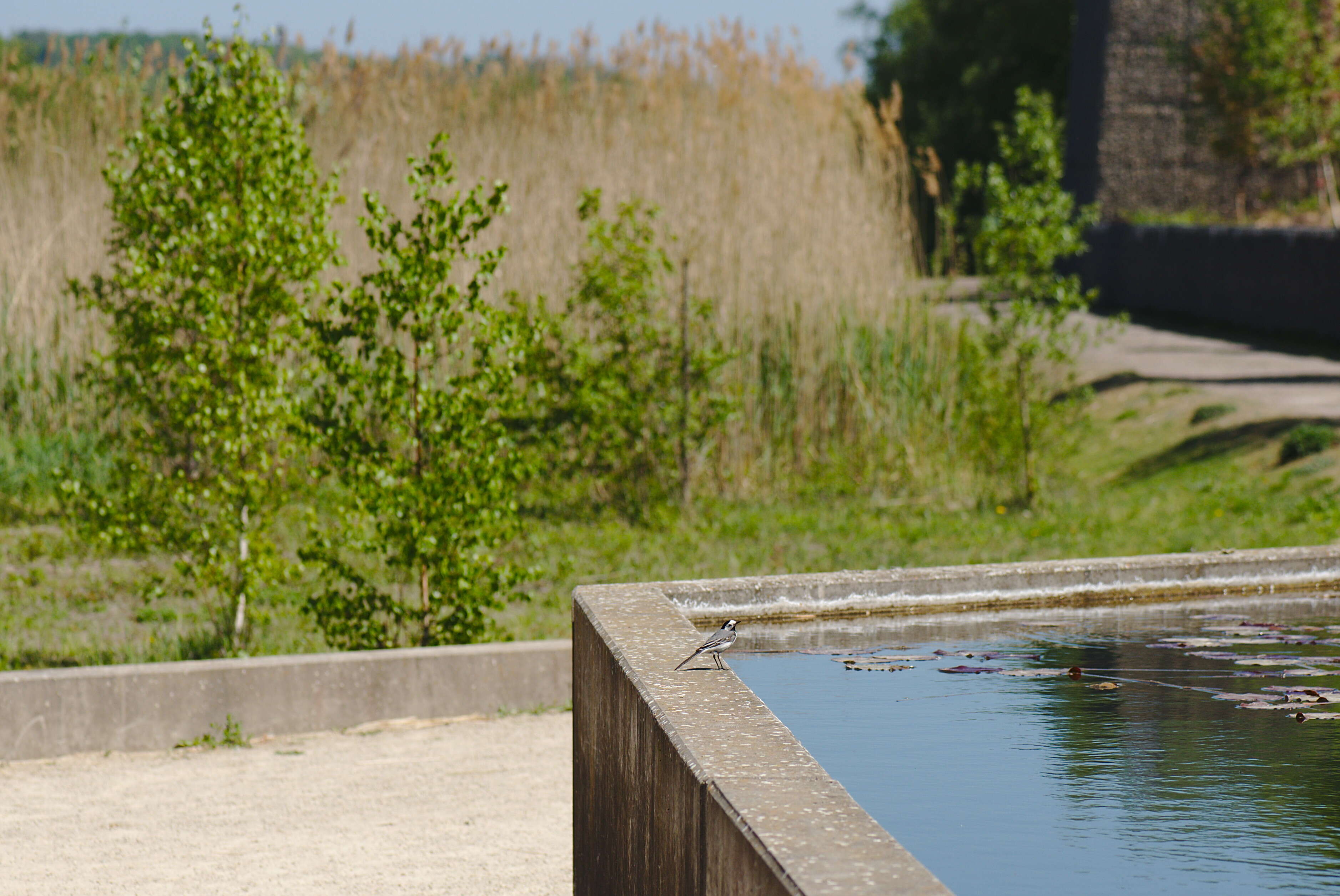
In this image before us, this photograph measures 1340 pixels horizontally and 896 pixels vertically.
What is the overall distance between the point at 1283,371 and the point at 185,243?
34.1 ft

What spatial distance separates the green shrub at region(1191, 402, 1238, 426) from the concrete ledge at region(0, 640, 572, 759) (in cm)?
713

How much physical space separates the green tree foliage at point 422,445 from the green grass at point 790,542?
0.27m

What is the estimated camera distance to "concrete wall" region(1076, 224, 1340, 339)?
15133 mm

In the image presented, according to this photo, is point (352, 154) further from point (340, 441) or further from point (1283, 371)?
point (1283, 371)

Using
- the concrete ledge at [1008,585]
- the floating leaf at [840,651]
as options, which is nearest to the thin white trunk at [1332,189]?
the concrete ledge at [1008,585]

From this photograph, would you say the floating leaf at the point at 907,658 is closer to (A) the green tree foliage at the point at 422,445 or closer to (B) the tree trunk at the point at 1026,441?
(A) the green tree foliage at the point at 422,445

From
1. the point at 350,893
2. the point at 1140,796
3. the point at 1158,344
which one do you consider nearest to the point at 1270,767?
the point at 1140,796

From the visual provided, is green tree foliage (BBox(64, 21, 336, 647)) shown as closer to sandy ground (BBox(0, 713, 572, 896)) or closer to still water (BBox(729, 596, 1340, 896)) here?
sandy ground (BBox(0, 713, 572, 896))

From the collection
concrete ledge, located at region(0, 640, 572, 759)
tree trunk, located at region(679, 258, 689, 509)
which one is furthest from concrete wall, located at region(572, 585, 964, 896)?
tree trunk, located at region(679, 258, 689, 509)

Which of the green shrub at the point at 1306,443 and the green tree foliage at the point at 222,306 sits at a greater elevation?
the green tree foliage at the point at 222,306

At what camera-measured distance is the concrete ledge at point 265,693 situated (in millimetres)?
4754

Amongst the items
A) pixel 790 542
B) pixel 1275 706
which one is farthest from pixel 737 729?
pixel 790 542

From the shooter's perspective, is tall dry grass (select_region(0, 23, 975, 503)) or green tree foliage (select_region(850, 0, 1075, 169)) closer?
tall dry grass (select_region(0, 23, 975, 503))

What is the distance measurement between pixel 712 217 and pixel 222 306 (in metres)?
4.48
